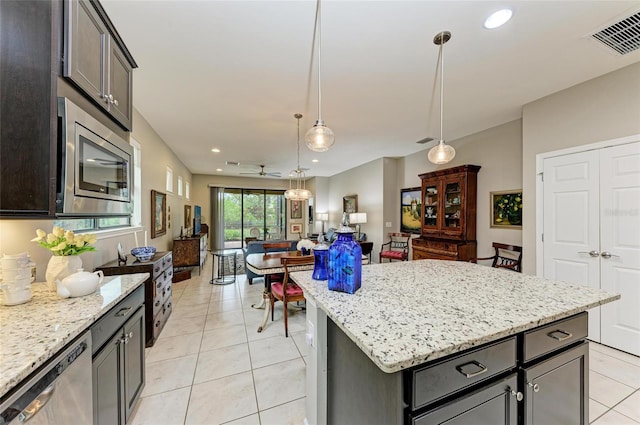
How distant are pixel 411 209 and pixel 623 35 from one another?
3.98m

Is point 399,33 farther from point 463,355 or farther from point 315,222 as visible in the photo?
point 315,222

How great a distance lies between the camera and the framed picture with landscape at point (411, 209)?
18.1 feet

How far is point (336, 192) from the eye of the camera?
338 inches

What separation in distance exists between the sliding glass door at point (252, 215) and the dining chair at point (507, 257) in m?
7.14

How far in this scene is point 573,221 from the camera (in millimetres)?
2818

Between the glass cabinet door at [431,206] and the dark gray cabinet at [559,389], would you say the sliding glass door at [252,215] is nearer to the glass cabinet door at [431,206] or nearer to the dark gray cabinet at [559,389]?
the glass cabinet door at [431,206]

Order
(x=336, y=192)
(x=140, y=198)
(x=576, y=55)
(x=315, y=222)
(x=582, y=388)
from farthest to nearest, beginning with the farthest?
(x=315, y=222)
(x=336, y=192)
(x=140, y=198)
(x=576, y=55)
(x=582, y=388)

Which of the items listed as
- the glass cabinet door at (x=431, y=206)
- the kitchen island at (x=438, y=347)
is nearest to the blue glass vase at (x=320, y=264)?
the kitchen island at (x=438, y=347)

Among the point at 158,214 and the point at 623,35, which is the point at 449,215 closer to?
the point at 623,35

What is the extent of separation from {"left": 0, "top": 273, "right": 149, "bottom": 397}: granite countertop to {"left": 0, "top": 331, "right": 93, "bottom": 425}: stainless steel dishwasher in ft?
0.14

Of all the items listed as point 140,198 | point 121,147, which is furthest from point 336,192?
point 121,147

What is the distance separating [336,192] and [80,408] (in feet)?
25.9

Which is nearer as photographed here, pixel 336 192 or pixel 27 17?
pixel 27 17

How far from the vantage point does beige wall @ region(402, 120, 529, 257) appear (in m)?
3.70
